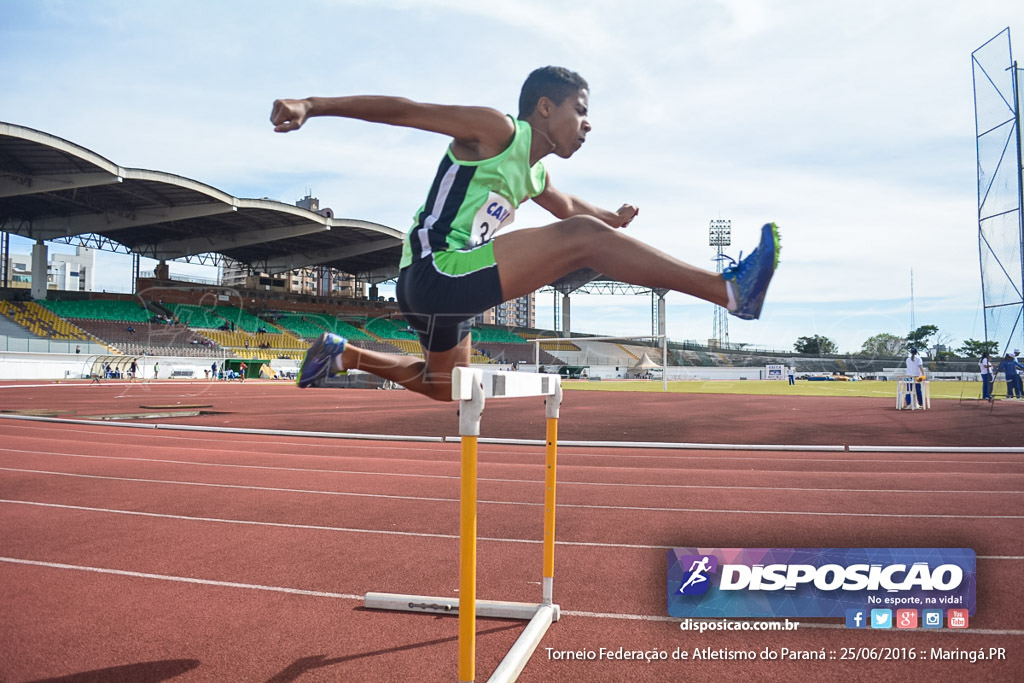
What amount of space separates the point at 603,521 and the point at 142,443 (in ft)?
27.3

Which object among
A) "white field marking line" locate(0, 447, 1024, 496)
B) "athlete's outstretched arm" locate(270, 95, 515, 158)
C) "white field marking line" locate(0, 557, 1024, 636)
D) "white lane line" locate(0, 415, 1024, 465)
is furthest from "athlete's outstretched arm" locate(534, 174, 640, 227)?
"white lane line" locate(0, 415, 1024, 465)

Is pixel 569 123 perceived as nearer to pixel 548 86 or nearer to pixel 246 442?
pixel 548 86

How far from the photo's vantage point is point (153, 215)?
31.8m

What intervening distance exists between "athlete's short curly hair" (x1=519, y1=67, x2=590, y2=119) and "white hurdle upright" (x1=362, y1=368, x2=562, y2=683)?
922mm

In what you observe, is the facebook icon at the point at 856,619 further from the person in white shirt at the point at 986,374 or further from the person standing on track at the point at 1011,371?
the person in white shirt at the point at 986,374

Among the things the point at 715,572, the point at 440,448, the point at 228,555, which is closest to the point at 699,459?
the point at 440,448

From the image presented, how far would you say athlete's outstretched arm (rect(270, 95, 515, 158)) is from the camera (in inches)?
74.3

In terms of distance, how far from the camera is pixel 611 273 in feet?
6.43

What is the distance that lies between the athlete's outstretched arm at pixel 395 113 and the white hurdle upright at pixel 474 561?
2.39ft

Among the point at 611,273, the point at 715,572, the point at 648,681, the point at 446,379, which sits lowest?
the point at 648,681

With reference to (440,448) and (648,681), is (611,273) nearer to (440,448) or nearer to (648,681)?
(648,681)

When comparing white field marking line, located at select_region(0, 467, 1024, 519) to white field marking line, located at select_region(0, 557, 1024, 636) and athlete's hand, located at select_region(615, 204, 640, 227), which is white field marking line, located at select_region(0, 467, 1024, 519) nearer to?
white field marking line, located at select_region(0, 557, 1024, 636)

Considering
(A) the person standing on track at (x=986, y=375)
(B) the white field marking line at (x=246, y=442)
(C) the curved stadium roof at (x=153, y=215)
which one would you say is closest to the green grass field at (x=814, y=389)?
(A) the person standing on track at (x=986, y=375)

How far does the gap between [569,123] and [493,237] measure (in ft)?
1.49
